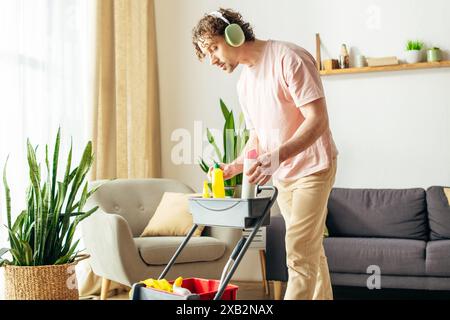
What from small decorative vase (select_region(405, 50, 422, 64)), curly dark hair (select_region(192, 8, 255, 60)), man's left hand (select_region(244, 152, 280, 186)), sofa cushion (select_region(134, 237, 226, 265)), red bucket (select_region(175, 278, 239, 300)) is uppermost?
small decorative vase (select_region(405, 50, 422, 64))

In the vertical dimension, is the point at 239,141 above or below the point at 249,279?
above

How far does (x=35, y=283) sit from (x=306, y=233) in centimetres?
144

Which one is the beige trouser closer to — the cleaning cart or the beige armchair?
the cleaning cart

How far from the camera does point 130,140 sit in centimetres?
473

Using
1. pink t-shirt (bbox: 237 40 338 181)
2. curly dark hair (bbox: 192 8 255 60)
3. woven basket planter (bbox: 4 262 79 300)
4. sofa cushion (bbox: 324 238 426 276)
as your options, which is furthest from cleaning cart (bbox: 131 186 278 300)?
sofa cushion (bbox: 324 238 426 276)

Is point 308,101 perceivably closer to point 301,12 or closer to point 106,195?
point 106,195

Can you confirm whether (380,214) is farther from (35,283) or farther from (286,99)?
(35,283)

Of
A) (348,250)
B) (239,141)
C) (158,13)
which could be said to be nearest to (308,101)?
(348,250)

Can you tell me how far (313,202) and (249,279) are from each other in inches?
107

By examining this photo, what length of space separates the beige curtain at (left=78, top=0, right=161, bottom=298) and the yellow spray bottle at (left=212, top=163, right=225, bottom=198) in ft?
6.98

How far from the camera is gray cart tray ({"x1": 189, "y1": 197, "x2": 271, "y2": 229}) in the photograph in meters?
2.11

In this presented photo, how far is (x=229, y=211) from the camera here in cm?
215

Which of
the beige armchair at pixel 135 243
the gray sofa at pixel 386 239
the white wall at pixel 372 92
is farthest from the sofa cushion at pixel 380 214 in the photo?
the beige armchair at pixel 135 243

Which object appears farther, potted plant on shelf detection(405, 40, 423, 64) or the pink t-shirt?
potted plant on shelf detection(405, 40, 423, 64)
